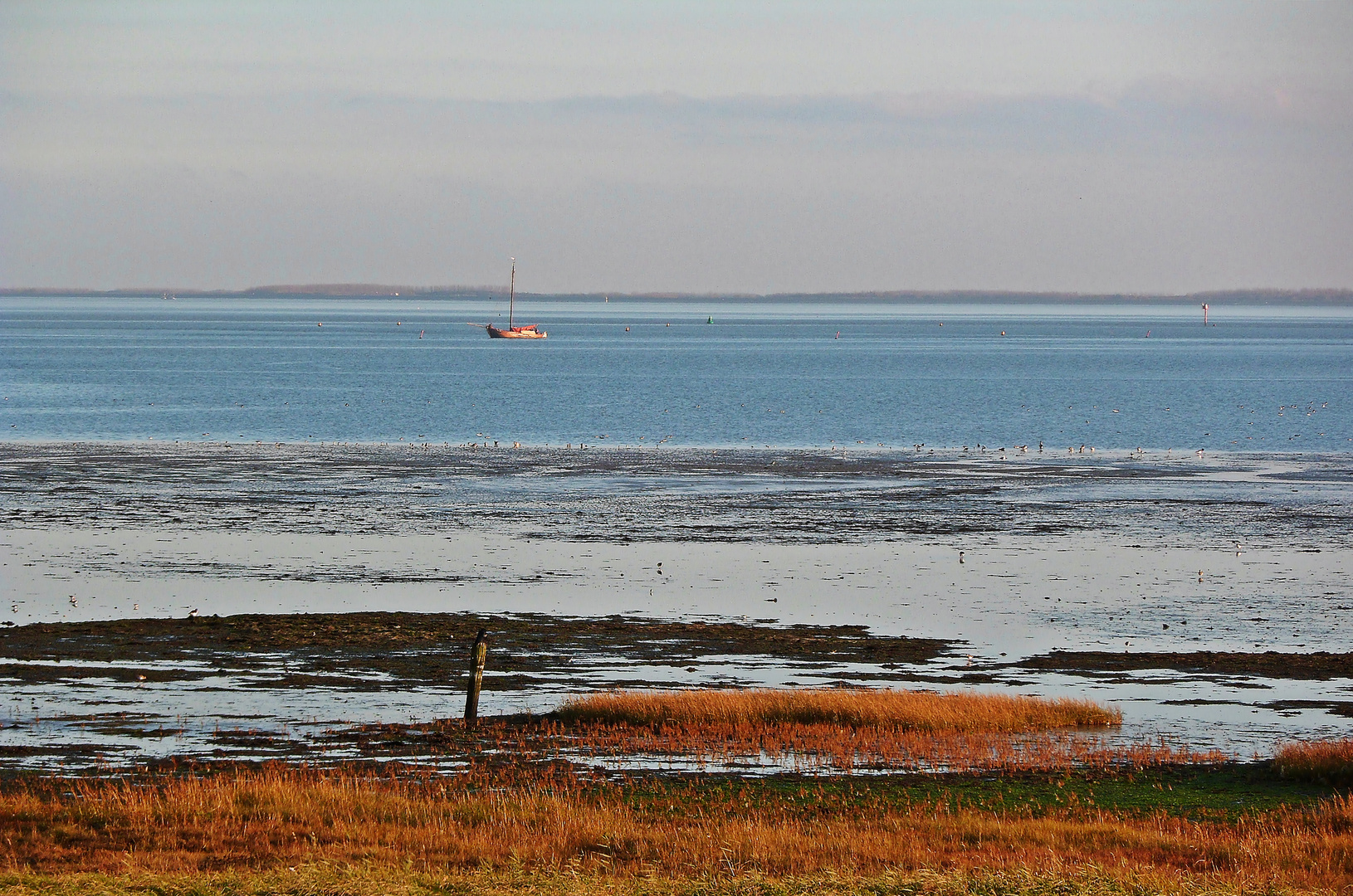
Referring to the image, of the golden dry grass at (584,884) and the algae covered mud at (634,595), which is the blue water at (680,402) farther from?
the golden dry grass at (584,884)

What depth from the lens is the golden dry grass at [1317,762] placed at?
62.9 feet

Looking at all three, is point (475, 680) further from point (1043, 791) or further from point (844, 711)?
point (1043, 791)

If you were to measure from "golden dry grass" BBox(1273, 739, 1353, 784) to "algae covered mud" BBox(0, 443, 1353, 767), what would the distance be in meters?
1.70

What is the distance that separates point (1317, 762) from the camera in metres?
19.4

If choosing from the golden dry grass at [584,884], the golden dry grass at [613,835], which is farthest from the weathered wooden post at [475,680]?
the golden dry grass at [584,884]

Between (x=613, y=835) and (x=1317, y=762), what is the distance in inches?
372

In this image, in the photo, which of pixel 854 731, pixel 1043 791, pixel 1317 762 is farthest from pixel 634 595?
pixel 1317 762

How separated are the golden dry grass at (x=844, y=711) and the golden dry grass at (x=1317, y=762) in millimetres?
3445

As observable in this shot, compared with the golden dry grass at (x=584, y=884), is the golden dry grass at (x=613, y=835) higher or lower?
lower

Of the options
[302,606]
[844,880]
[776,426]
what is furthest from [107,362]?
[844,880]

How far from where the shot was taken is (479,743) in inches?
824

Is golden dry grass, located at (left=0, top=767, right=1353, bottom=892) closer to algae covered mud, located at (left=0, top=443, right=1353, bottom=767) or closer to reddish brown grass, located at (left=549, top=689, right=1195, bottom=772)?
reddish brown grass, located at (left=549, top=689, right=1195, bottom=772)

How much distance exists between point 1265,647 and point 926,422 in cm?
6334

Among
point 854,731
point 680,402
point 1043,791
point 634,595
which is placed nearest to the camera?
point 1043,791
